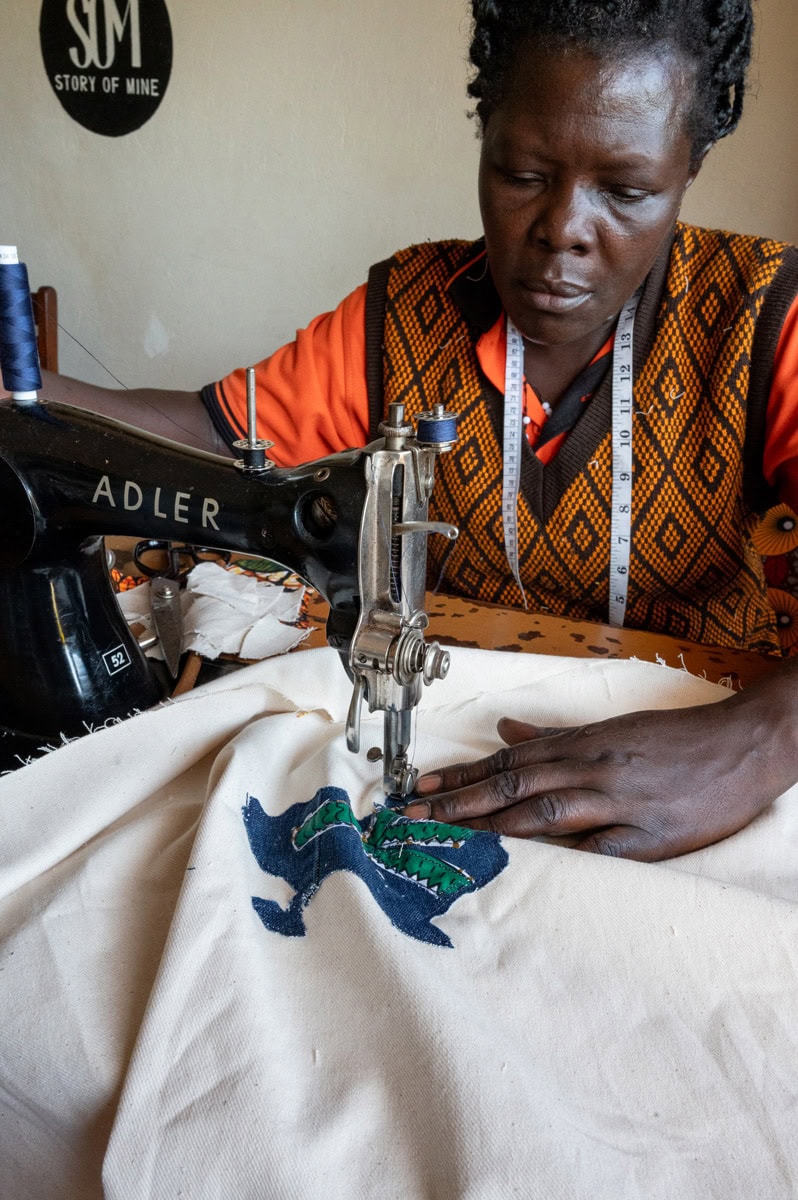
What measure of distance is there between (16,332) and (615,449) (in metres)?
0.92

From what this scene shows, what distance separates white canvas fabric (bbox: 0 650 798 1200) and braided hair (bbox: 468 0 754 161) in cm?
91

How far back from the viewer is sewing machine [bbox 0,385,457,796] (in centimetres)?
96

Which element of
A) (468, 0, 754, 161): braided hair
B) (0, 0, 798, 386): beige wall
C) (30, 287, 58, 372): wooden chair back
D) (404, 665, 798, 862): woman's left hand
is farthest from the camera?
(0, 0, 798, 386): beige wall

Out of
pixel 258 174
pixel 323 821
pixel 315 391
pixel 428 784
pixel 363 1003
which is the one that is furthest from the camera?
pixel 258 174

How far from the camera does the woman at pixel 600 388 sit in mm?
1023

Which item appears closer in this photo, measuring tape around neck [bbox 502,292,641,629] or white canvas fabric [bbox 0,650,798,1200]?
white canvas fabric [bbox 0,650,798,1200]

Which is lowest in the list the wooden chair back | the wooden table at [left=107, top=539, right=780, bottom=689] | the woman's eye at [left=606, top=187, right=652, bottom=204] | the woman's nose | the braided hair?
the wooden table at [left=107, top=539, right=780, bottom=689]

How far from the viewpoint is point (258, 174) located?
3160 millimetres

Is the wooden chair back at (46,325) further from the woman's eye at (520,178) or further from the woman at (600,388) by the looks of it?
the woman's eye at (520,178)

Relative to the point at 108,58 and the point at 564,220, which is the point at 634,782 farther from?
the point at 108,58

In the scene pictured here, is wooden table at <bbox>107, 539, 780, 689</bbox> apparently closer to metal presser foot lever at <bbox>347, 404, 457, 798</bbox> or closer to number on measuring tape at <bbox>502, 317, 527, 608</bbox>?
number on measuring tape at <bbox>502, 317, 527, 608</bbox>

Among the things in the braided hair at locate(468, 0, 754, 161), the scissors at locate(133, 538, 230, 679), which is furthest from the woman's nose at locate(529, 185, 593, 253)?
the scissors at locate(133, 538, 230, 679)

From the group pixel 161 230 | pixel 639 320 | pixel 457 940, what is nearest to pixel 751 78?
pixel 639 320

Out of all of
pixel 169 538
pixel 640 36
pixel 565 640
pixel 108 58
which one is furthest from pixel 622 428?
pixel 108 58
